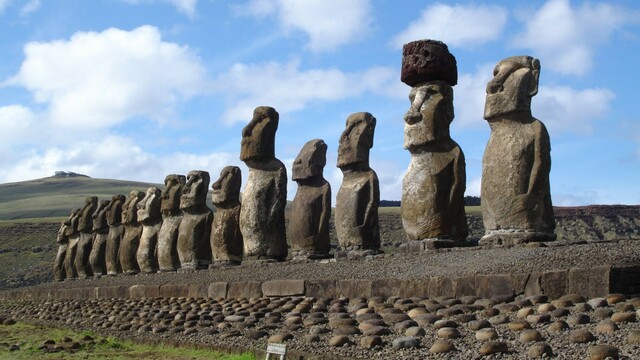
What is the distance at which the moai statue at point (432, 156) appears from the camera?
11617mm

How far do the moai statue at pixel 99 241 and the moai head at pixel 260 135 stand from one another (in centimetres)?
814

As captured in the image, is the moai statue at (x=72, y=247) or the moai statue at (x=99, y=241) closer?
the moai statue at (x=99, y=241)

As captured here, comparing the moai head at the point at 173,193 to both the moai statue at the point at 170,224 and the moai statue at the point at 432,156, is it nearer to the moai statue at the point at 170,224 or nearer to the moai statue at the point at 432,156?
the moai statue at the point at 170,224

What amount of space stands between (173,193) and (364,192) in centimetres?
677

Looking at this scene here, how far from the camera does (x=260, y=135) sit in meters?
16.0

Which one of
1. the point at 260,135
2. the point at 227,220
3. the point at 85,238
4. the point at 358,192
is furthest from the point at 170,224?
the point at 358,192

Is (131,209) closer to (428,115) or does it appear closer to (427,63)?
(427,63)

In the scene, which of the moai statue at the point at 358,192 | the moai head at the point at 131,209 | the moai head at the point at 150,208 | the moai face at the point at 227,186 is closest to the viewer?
the moai statue at the point at 358,192

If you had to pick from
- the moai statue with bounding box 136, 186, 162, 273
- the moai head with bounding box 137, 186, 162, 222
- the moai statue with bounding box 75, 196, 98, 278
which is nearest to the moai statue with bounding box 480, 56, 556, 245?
the moai statue with bounding box 136, 186, 162, 273

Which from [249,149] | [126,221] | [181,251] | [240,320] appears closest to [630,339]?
[240,320]

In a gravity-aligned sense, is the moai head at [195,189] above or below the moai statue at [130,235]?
above

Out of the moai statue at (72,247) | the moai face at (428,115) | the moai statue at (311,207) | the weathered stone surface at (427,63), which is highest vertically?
the weathered stone surface at (427,63)

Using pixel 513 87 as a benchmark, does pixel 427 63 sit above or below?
above

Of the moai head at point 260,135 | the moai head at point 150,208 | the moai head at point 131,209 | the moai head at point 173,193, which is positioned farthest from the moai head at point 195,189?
the moai head at point 131,209
